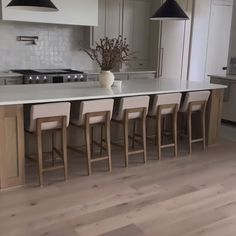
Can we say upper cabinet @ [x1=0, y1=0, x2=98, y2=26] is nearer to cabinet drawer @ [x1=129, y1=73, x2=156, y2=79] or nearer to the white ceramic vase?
cabinet drawer @ [x1=129, y1=73, x2=156, y2=79]

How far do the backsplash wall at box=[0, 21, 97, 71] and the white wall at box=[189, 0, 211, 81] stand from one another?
7.15 ft

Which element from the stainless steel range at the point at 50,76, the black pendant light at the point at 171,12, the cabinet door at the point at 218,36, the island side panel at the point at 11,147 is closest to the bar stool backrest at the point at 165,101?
the black pendant light at the point at 171,12

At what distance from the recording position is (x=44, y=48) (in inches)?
243

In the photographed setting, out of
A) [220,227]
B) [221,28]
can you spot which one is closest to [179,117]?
[220,227]

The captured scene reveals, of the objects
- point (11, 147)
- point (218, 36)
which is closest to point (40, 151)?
point (11, 147)

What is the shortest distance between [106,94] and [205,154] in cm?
174

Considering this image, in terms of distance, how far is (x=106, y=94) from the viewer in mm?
3750

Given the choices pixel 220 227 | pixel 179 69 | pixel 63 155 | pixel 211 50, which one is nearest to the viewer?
pixel 220 227

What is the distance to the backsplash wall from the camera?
5801 mm

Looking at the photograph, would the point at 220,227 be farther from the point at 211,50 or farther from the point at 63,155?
the point at 211,50

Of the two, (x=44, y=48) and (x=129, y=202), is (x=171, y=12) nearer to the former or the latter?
(x=129, y=202)

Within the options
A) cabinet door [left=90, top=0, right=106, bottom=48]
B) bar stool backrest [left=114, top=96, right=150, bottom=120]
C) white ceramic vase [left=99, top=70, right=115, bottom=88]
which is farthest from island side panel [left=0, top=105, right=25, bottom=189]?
cabinet door [left=90, top=0, right=106, bottom=48]

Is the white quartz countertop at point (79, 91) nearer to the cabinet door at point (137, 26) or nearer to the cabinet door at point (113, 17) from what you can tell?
the cabinet door at point (113, 17)

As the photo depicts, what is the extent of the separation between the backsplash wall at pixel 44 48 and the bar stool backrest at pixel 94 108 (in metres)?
A: 2.81
